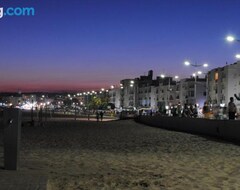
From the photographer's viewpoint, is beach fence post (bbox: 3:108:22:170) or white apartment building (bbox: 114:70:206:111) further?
white apartment building (bbox: 114:70:206:111)

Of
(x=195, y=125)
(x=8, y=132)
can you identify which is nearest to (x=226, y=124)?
(x=195, y=125)

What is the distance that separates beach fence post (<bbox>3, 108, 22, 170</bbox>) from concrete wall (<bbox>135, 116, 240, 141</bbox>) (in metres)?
14.0

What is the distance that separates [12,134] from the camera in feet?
33.0

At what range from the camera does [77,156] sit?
14.8 m

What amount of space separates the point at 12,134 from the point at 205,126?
18.7m

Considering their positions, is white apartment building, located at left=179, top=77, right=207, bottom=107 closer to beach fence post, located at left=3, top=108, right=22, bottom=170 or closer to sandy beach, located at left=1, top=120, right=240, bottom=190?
sandy beach, located at left=1, top=120, right=240, bottom=190

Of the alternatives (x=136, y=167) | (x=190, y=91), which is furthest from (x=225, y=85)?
(x=136, y=167)

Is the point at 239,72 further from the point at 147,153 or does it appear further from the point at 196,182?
the point at 196,182

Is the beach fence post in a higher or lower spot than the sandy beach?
higher

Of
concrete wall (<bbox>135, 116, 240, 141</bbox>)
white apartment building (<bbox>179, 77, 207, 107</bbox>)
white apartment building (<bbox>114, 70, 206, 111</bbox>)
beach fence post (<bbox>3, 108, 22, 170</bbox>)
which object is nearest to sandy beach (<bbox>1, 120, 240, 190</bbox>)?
beach fence post (<bbox>3, 108, 22, 170</bbox>)

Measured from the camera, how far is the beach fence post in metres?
9.98

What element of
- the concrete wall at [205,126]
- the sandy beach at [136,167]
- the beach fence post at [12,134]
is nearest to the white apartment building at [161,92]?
the concrete wall at [205,126]

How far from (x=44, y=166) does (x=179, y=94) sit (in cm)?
12168

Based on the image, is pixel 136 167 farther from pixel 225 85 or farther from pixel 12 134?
pixel 225 85
